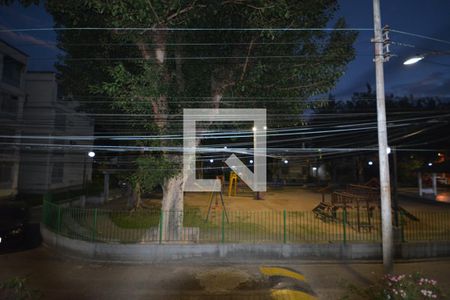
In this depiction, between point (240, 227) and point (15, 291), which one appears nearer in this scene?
point (15, 291)

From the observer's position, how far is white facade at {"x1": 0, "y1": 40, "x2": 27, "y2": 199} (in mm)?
23391

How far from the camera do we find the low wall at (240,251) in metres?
9.96

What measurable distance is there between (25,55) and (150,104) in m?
20.9

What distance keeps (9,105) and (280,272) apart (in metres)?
25.0

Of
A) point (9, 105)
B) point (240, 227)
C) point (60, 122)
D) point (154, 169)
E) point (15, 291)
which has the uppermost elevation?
point (9, 105)

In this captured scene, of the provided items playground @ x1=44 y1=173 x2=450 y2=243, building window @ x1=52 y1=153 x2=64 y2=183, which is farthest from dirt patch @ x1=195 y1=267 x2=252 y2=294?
building window @ x1=52 y1=153 x2=64 y2=183

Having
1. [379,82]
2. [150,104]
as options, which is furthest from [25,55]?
[379,82]

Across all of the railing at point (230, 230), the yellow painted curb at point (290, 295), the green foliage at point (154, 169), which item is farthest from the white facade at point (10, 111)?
the yellow painted curb at point (290, 295)

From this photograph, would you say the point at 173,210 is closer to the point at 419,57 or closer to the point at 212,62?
the point at 212,62

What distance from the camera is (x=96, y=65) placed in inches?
532

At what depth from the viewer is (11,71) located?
24.9 metres

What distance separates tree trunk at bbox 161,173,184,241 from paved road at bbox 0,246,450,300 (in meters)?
1.75

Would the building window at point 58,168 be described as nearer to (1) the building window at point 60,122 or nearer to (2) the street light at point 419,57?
(1) the building window at point 60,122

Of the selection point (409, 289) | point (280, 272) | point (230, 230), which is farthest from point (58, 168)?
point (409, 289)
